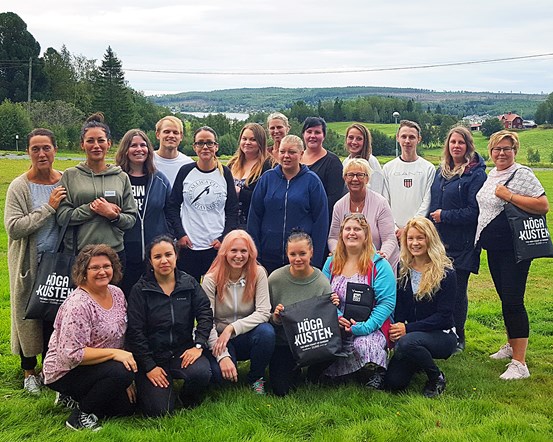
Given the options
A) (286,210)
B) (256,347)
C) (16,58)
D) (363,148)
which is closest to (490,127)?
(16,58)

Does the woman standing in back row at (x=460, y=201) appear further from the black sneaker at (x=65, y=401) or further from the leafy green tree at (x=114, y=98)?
the leafy green tree at (x=114, y=98)

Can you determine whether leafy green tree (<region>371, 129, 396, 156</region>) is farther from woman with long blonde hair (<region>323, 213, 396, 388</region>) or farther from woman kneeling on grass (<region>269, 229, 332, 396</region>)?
woman kneeling on grass (<region>269, 229, 332, 396</region>)

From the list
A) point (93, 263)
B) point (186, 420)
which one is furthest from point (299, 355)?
point (93, 263)

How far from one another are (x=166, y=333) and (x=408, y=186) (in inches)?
128

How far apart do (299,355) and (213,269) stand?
1.11 meters

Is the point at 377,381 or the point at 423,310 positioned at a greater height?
the point at 423,310

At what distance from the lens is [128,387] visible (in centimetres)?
466

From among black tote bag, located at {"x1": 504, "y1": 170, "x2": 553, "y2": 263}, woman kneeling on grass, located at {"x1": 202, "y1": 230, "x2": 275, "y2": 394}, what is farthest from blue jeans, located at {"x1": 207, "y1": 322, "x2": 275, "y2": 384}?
black tote bag, located at {"x1": 504, "y1": 170, "x2": 553, "y2": 263}

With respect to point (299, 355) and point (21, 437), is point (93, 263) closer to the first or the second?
point (21, 437)

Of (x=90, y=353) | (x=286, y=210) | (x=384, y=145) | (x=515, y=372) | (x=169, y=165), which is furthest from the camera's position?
(x=384, y=145)

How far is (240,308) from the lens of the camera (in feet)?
17.4

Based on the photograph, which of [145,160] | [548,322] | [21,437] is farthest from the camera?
[548,322]

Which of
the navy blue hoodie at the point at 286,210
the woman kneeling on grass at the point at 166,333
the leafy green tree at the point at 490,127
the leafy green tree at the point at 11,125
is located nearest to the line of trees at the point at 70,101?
the leafy green tree at the point at 11,125

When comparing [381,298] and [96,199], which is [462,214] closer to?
[381,298]
